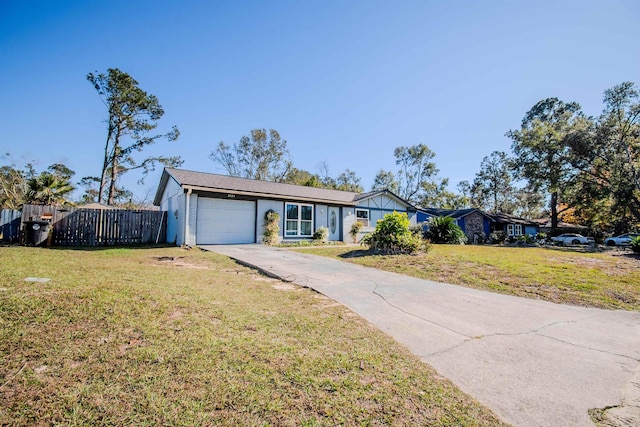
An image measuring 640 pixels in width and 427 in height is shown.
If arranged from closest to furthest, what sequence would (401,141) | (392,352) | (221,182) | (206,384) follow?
(206,384) → (392,352) → (221,182) → (401,141)

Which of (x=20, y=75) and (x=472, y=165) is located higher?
(x=472, y=165)

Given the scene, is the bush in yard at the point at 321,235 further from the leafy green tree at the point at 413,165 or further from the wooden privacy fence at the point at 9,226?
the leafy green tree at the point at 413,165

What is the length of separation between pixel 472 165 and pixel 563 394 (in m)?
51.6

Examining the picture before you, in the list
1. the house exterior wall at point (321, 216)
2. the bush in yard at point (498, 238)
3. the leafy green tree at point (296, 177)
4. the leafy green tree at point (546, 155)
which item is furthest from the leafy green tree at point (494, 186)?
the house exterior wall at point (321, 216)

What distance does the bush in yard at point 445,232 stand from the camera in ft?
57.9

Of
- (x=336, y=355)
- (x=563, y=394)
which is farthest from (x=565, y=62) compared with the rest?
(x=336, y=355)

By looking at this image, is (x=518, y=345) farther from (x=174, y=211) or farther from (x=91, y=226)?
(x=91, y=226)

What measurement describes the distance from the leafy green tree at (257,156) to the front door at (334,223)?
17.8 m

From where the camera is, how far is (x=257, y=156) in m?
33.2

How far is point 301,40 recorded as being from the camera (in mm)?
10906

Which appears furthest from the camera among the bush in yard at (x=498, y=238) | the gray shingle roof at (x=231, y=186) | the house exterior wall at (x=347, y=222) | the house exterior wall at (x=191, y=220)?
the bush in yard at (x=498, y=238)

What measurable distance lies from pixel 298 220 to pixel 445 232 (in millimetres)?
9919

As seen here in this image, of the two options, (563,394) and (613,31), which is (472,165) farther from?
(563,394)

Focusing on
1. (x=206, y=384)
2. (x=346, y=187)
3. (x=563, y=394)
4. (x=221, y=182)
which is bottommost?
(x=563, y=394)
